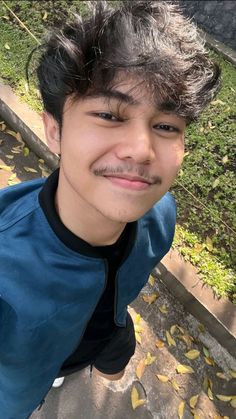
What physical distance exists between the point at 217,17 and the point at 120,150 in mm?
5280

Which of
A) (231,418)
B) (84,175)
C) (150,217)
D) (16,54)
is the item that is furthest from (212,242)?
(16,54)

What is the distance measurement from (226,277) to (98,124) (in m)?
2.35

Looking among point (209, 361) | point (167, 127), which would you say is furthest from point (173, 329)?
point (167, 127)

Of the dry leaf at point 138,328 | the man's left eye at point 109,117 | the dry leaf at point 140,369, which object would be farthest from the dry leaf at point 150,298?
the man's left eye at point 109,117

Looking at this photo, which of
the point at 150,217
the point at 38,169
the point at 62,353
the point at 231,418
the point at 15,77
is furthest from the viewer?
the point at 15,77

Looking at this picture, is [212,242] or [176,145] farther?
[212,242]

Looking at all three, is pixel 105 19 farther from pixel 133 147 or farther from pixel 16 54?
pixel 16 54

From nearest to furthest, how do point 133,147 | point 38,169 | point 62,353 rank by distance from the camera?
point 133,147 → point 62,353 → point 38,169

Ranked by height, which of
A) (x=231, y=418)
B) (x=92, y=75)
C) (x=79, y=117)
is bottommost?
(x=231, y=418)

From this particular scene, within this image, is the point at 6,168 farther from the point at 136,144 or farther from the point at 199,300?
the point at 136,144

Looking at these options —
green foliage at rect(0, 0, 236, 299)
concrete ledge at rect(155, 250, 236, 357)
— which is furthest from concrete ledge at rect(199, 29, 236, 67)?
concrete ledge at rect(155, 250, 236, 357)

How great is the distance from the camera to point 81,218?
1579 mm

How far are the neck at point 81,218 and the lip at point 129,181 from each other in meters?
0.22

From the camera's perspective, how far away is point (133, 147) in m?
1.32
